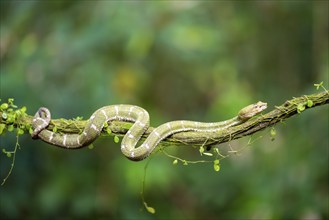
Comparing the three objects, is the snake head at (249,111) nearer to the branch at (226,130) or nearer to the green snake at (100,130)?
the green snake at (100,130)

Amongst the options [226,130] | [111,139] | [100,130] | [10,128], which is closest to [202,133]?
[226,130]

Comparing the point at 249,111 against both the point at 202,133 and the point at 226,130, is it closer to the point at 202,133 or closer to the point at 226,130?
the point at 226,130

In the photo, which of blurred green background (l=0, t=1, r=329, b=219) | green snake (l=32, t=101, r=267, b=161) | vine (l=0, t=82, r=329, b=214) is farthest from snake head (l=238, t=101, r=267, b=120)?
blurred green background (l=0, t=1, r=329, b=219)

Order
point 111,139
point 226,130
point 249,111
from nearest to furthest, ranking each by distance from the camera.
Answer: point 226,130, point 249,111, point 111,139

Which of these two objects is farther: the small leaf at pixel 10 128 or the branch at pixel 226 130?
the small leaf at pixel 10 128

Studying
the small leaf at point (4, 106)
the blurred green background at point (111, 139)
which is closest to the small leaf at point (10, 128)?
the small leaf at point (4, 106)
